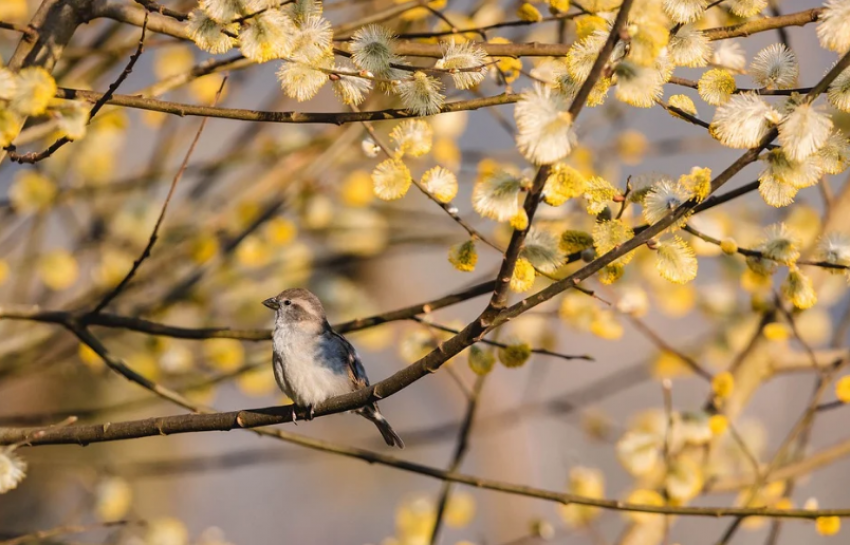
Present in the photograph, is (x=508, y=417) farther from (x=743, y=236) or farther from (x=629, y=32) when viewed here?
(x=629, y=32)

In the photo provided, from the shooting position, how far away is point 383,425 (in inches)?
140

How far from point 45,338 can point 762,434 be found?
3.80 m

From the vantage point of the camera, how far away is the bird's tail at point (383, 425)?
344 cm

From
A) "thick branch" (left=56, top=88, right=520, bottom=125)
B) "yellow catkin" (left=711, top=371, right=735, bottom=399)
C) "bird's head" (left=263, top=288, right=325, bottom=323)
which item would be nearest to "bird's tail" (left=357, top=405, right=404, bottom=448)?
"bird's head" (left=263, top=288, right=325, bottom=323)

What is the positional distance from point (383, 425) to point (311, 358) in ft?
1.34

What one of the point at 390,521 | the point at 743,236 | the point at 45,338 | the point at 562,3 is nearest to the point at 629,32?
the point at 562,3

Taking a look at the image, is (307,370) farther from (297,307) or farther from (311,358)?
(297,307)

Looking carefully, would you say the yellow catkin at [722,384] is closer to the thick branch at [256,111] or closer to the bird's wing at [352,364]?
the bird's wing at [352,364]

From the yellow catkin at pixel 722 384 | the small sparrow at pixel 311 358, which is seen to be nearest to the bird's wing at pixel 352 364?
the small sparrow at pixel 311 358

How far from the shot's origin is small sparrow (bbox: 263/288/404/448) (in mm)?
3324

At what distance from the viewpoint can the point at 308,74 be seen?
7.34ft

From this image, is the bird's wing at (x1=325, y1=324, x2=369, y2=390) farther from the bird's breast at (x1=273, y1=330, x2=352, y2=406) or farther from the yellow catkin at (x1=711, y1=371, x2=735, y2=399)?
the yellow catkin at (x1=711, y1=371, x2=735, y2=399)

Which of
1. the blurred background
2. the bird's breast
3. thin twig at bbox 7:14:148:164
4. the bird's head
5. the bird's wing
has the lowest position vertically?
thin twig at bbox 7:14:148:164

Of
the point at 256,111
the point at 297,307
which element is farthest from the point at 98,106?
the point at 297,307
